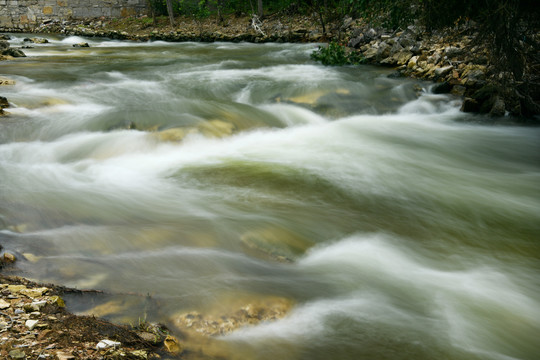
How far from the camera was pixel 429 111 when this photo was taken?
8.45 meters

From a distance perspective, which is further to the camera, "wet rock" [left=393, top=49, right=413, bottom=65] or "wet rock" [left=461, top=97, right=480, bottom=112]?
"wet rock" [left=393, top=49, right=413, bottom=65]

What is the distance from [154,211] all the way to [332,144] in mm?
3457

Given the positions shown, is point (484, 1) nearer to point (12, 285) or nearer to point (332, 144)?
point (332, 144)

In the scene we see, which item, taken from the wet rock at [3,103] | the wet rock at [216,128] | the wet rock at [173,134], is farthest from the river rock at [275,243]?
the wet rock at [3,103]

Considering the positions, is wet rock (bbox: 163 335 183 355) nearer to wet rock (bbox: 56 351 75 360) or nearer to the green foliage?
wet rock (bbox: 56 351 75 360)

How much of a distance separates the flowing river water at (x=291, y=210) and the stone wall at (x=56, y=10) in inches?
756

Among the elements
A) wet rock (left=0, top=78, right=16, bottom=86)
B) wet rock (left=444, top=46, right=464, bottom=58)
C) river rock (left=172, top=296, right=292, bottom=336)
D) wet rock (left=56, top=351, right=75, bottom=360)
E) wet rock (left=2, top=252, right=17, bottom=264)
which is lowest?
river rock (left=172, top=296, right=292, bottom=336)

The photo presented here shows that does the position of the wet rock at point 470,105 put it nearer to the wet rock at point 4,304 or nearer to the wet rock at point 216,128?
the wet rock at point 216,128

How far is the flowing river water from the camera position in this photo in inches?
108

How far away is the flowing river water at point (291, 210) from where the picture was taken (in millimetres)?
2736

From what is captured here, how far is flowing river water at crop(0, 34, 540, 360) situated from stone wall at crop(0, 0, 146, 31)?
19.2 m

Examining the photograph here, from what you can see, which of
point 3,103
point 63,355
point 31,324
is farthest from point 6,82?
point 63,355

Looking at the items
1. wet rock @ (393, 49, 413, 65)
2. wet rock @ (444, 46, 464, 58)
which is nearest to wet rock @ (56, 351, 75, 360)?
wet rock @ (444, 46, 464, 58)

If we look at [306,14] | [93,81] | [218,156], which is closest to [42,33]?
[306,14]
